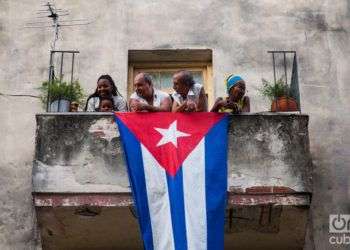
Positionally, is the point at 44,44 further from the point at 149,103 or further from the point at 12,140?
the point at 149,103

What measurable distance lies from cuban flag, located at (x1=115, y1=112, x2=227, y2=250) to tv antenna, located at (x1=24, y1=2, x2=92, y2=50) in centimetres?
307

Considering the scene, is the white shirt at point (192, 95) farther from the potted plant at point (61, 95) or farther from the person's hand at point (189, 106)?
the potted plant at point (61, 95)

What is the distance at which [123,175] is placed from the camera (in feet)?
33.4

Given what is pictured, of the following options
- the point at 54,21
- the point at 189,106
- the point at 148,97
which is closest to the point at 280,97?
the point at 189,106

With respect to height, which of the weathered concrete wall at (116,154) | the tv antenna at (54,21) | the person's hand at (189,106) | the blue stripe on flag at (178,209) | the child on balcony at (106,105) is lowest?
the blue stripe on flag at (178,209)

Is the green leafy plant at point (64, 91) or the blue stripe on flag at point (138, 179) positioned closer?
the blue stripe on flag at point (138, 179)

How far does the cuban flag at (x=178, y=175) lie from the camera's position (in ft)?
31.3

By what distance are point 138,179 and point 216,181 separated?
0.94 metres

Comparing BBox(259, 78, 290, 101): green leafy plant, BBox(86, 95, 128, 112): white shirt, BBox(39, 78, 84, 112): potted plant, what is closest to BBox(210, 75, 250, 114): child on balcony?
BBox(259, 78, 290, 101): green leafy plant

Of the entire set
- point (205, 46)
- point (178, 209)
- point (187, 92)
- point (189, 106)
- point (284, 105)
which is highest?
point (205, 46)

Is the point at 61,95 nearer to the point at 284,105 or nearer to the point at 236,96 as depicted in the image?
the point at 236,96

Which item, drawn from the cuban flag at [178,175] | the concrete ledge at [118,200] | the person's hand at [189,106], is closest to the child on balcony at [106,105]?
the cuban flag at [178,175]

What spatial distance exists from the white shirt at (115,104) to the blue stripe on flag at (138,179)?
571 millimetres

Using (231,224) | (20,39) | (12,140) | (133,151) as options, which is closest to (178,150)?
(133,151)
